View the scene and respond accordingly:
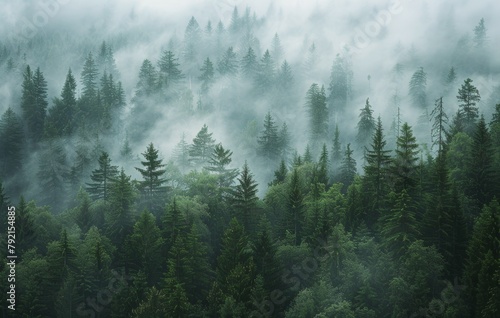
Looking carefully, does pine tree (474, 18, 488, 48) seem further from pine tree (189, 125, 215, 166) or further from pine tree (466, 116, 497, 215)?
pine tree (466, 116, 497, 215)

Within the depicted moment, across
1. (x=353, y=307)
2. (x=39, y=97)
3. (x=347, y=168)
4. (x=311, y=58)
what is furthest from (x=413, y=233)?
(x=311, y=58)

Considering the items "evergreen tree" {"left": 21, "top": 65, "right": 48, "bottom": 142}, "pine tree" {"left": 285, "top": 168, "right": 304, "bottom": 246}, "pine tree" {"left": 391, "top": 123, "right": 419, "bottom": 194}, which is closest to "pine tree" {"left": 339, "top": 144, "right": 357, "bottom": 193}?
"pine tree" {"left": 285, "top": 168, "right": 304, "bottom": 246}

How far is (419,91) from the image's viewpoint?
413 ft

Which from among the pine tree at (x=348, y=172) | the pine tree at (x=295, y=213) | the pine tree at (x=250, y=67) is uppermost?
the pine tree at (x=250, y=67)

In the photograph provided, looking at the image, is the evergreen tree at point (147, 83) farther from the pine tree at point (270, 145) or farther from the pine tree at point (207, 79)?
the pine tree at point (270, 145)

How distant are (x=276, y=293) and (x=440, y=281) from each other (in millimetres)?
16539

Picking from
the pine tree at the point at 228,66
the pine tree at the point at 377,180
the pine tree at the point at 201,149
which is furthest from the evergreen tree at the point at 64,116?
the pine tree at the point at 377,180

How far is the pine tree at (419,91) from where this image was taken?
124875 mm

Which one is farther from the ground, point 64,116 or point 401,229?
point 64,116

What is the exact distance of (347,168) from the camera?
91.5 meters

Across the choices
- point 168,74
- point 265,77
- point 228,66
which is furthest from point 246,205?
point 228,66

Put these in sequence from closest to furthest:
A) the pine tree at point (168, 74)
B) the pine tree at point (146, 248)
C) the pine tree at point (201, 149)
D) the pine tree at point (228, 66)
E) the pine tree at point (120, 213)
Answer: the pine tree at point (146, 248) → the pine tree at point (120, 213) → the pine tree at point (201, 149) → the pine tree at point (168, 74) → the pine tree at point (228, 66)

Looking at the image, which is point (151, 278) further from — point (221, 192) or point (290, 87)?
point (290, 87)

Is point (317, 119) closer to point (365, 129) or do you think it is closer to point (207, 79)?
point (365, 129)
